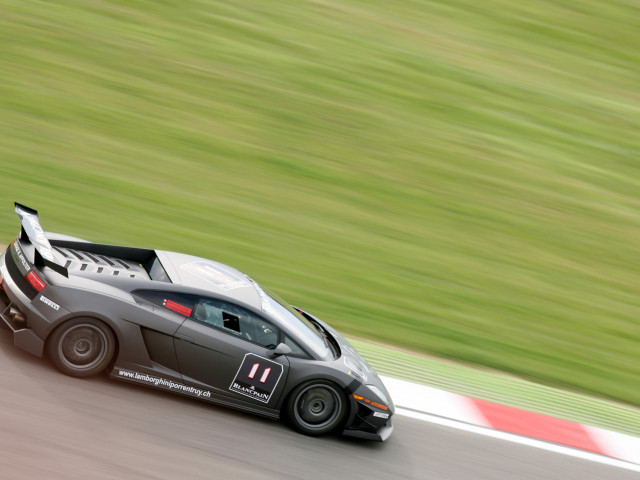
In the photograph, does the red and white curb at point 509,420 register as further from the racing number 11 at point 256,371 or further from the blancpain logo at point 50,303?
the blancpain logo at point 50,303

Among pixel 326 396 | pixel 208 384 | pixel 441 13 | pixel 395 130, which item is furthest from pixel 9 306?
pixel 441 13

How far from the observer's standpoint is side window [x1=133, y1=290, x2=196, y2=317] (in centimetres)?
605

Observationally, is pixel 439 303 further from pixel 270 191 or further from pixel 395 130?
pixel 395 130

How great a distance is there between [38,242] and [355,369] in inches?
117

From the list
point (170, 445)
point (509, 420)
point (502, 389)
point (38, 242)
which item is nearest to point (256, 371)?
point (170, 445)

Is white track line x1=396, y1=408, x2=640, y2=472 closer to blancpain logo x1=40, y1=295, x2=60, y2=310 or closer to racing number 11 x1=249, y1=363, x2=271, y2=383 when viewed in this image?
racing number 11 x1=249, y1=363, x2=271, y2=383

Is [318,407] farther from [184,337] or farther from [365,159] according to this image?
[365,159]

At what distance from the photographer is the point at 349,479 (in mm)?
5891

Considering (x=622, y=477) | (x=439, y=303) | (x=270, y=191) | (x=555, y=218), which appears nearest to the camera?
(x=622, y=477)

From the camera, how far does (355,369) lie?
649 cm

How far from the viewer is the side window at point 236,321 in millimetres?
6137

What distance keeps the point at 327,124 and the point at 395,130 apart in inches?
51.9

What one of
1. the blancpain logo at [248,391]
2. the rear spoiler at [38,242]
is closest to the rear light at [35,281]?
the rear spoiler at [38,242]

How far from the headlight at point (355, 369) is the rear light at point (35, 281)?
8.88ft
